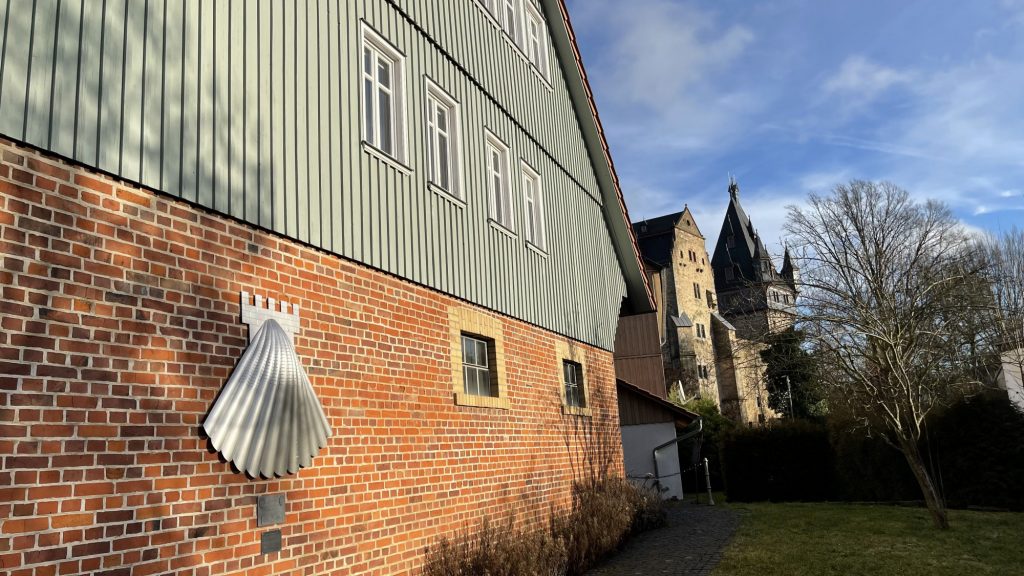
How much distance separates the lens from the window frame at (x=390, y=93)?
289 inches

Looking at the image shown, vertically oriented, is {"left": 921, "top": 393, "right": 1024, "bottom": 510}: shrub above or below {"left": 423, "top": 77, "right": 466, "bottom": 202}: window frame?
below

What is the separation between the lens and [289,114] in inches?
245

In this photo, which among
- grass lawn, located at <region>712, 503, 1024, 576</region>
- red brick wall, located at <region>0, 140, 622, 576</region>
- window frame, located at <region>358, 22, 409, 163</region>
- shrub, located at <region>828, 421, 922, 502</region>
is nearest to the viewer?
red brick wall, located at <region>0, 140, 622, 576</region>

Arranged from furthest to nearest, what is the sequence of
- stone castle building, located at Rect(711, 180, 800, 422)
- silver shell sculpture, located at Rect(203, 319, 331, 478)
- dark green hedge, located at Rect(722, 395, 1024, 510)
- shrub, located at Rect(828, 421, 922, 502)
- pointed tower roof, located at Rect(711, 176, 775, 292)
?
1. pointed tower roof, located at Rect(711, 176, 775, 292)
2. shrub, located at Rect(828, 421, 922, 502)
3. stone castle building, located at Rect(711, 180, 800, 422)
4. dark green hedge, located at Rect(722, 395, 1024, 510)
5. silver shell sculpture, located at Rect(203, 319, 331, 478)

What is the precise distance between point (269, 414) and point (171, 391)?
2.85 ft

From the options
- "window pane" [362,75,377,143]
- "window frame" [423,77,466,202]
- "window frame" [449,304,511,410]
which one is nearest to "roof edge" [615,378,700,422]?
"window frame" [449,304,511,410]

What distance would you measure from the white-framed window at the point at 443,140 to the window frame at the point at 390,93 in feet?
1.75

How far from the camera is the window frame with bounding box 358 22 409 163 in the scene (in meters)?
7.34

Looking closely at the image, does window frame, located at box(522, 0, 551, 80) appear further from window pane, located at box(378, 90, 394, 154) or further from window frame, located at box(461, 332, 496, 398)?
window frame, located at box(461, 332, 496, 398)

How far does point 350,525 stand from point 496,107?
21.6 feet

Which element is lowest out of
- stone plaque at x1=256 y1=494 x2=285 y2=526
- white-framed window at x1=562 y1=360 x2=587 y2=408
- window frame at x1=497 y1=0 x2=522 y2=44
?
stone plaque at x1=256 y1=494 x2=285 y2=526

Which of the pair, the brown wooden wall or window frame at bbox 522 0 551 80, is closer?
window frame at bbox 522 0 551 80

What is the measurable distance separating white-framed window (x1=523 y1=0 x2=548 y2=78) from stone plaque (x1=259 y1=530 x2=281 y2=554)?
922 centimetres

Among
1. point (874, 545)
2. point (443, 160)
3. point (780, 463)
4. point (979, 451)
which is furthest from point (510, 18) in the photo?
point (780, 463)
